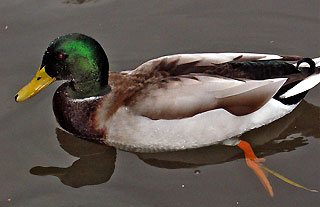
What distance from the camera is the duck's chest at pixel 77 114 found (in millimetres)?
4977

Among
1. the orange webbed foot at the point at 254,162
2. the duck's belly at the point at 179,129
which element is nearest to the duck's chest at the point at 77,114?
the duck's belly at the point at 179,129

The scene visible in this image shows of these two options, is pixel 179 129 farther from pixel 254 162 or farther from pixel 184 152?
pixel 254 162

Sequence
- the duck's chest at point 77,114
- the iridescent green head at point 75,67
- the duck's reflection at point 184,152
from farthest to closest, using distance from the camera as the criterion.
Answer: the duck's reflection at point 184,152 < the duck's chest at point 77,114 < the iridescent green head at point 75,67

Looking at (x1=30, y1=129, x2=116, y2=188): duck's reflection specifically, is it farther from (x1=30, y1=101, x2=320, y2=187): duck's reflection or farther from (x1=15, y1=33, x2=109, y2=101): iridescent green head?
(x1=15, y1=33, x2=109, y2=101): iridescent green head

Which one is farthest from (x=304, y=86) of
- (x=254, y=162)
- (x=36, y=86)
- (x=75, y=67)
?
(x=36, y=86)

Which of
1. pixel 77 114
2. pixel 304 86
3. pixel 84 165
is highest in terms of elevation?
pixel 304 86

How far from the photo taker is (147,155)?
17.0 ft

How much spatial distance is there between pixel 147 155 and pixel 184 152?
0.37 metres

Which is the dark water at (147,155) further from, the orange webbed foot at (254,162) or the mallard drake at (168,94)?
the mallard drake at (168,94)

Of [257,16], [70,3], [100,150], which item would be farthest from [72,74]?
[257,16]

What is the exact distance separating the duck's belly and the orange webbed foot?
6.0 inches

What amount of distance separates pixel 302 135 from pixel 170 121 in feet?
4.94

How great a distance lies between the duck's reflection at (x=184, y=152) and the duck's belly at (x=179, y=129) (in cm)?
14

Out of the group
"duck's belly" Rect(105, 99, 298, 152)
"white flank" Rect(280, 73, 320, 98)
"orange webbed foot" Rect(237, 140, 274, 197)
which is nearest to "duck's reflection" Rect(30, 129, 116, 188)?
"duck's belly" Rect(105, 99, 298, 152)
